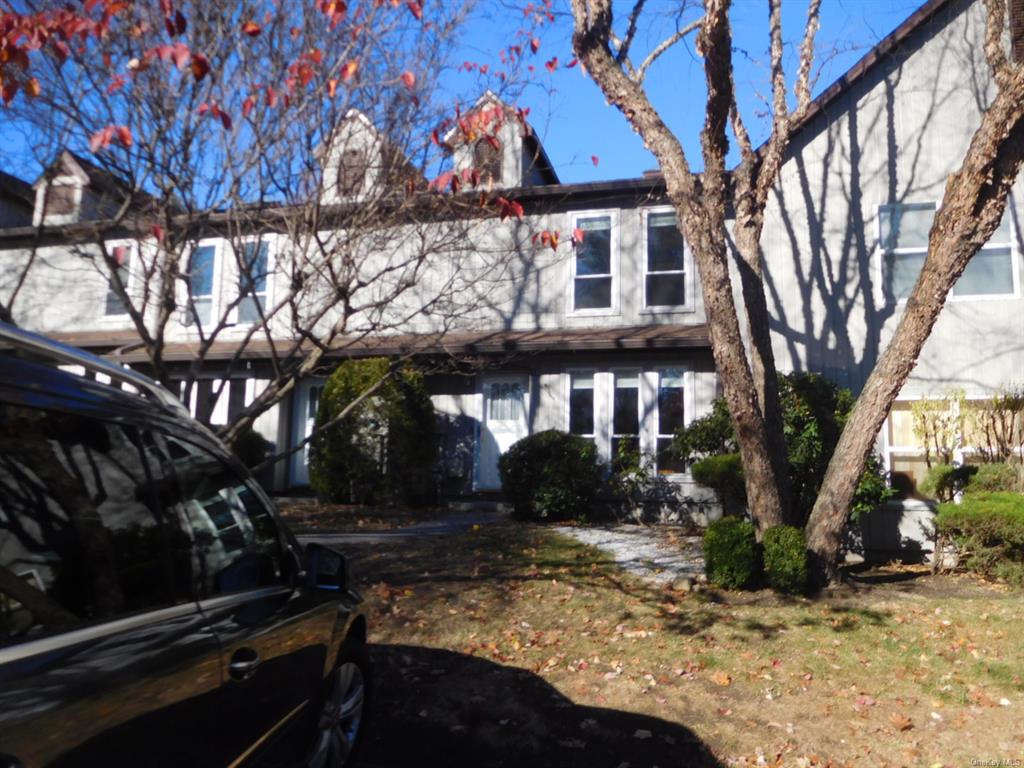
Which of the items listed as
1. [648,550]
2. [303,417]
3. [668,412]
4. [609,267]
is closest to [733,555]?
[648,550]

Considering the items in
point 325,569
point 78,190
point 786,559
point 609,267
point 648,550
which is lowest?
point 648,550

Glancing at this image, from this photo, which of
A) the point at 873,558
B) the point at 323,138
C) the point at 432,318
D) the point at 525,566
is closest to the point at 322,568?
the point at 525,566

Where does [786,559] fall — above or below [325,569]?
below

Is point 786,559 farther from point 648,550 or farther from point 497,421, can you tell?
point 497,421

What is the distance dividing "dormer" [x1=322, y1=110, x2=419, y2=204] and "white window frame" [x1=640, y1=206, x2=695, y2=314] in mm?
6200

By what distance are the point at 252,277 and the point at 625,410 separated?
24.0ft

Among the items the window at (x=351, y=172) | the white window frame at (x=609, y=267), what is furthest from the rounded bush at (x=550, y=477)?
the window at (x=351, y=172)

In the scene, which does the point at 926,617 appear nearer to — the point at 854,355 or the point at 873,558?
the point at 873,558

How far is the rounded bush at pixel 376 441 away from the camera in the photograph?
47.5 ft

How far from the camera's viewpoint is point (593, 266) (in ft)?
50.6

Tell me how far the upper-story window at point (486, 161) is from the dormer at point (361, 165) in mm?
1122

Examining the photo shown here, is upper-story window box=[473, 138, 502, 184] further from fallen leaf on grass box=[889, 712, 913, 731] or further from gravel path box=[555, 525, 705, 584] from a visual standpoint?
fallen leaf on grass box=[889, 712, 913, 731]

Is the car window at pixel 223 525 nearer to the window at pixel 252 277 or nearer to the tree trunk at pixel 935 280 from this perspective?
the window at pixel 252 277

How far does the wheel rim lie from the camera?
3943mm
